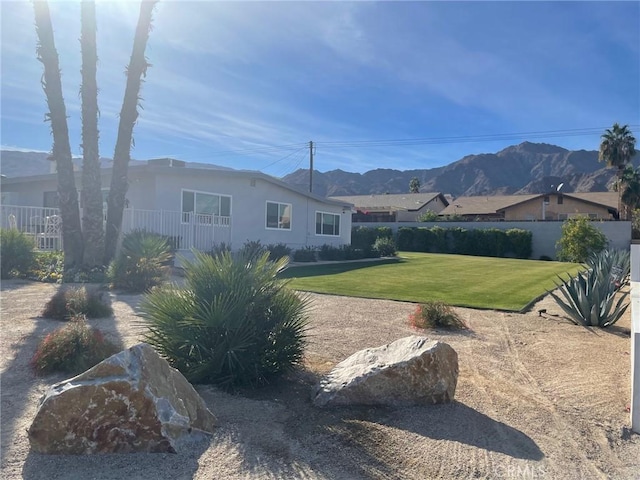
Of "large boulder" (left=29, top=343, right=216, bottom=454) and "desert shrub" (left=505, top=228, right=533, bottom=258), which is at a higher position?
"desert shrub" (left=505, top=228, right=533, bottom=258)

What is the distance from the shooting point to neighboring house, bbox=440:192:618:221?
49531 mm

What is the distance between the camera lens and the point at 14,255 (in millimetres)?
12898

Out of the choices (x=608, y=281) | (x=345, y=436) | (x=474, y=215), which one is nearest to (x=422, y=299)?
(x=608, y=281)

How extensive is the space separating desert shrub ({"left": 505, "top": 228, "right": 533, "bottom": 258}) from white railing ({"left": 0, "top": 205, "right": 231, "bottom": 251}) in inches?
839

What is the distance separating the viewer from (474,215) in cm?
5403

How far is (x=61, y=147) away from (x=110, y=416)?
1195cm

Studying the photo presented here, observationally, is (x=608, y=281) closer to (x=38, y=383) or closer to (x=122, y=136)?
(x=38, y=383)

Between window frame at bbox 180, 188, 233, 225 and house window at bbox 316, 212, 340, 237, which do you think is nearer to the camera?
window frame at bbox 180, 188, 233, 225

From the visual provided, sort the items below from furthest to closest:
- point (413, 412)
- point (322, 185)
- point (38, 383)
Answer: point (322, 185) → point (38, 383) → point (413, 412)

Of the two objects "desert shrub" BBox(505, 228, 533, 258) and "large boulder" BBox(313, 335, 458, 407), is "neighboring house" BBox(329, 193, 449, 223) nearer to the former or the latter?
"desert shrub" BBox(505, 228, 533, 258)

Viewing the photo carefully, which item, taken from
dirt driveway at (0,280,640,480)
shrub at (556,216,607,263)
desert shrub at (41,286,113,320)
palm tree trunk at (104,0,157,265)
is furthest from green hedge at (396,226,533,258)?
desert shrub at (41,286,113,320)

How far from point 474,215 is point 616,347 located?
48.4 m

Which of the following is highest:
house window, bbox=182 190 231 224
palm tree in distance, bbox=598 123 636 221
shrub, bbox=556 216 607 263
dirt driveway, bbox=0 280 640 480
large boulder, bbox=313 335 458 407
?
palm tree in distance, bbox=598 123 636 221

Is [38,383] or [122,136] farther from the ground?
[122,136]
